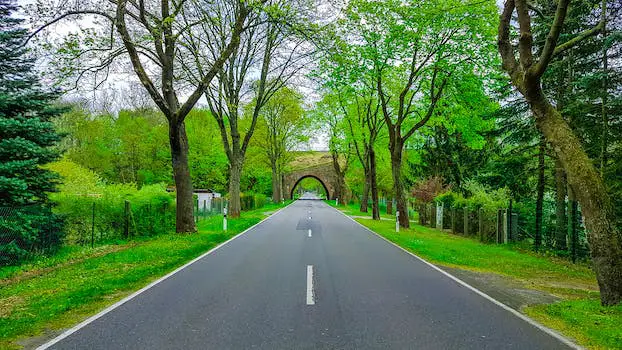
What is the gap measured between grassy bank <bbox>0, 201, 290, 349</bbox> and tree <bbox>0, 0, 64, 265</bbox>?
0.71 m

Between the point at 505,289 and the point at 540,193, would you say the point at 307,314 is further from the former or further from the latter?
the point at 540,193

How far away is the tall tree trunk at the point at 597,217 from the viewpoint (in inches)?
271

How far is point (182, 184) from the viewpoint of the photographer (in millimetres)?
17422

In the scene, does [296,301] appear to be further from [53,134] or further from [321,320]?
[53,134]

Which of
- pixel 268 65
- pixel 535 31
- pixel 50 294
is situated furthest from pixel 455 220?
pixel 50 294

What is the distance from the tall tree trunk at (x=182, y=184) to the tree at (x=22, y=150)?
4.80 meters

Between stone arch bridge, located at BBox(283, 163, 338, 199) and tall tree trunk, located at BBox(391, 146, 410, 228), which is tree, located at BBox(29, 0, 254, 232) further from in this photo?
stone arch bridge, located at BBox(283, 163, 338, 199)

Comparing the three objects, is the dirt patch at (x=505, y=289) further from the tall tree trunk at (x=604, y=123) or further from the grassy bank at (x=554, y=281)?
the tall tree trunk at (x=604, y=123)

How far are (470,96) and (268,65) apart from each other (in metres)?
11.5

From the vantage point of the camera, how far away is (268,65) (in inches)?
1009

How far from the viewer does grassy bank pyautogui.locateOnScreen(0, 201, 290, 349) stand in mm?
5945

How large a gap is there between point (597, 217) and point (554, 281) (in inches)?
140

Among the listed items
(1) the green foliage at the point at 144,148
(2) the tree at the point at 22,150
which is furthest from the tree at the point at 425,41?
(1) the green foliage at the point at 144,148

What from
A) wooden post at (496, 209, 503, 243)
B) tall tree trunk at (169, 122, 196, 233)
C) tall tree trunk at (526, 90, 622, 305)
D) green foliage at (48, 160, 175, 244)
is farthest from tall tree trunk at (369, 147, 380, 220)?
tall tree trunk at (526, 90, 622, 305)
